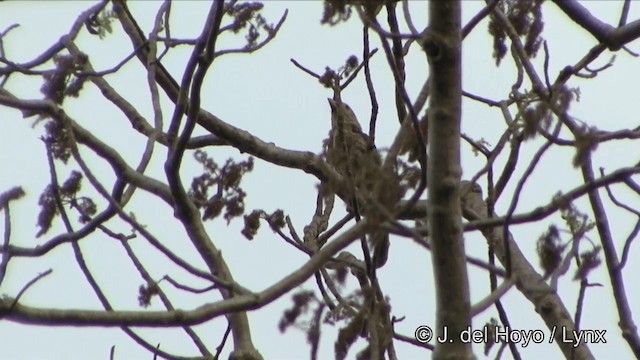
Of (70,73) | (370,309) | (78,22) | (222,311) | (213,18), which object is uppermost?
(78,22)

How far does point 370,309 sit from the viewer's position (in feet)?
6.51

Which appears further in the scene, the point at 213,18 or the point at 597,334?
the point at 597,334

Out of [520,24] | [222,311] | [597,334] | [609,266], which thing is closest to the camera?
[222,311]

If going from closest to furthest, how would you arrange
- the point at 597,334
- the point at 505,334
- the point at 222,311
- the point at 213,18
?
1. the point at 222,311
2. the point at 213,18
3. the point at 505,334
4. the point at 597,334

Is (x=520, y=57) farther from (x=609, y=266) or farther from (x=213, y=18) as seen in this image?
(x=213, y=18)

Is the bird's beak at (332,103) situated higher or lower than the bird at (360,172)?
higher

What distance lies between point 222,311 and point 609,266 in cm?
157

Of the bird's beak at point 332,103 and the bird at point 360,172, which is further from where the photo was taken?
the bird's beak at point 332,103

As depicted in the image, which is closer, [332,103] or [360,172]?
[360,172]

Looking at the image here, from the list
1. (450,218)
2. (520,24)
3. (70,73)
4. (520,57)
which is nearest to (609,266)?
(520,57)

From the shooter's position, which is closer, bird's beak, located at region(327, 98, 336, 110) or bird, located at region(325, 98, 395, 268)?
bird, located at region(325, 98, 395, 268)

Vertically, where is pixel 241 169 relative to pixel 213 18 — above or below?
above

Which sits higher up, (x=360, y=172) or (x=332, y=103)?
(x=332, y=103)

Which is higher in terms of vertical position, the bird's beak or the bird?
the bird's beak
